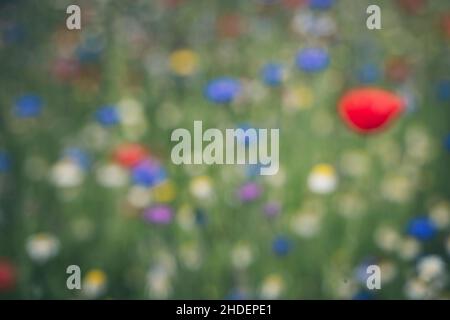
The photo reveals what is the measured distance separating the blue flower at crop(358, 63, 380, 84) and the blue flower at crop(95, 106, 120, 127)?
493 millimetres

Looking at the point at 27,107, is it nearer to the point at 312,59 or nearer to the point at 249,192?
the point at 249,192

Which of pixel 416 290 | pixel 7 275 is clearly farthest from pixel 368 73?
pixel 7 275

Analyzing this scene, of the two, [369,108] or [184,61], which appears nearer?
[369,108]

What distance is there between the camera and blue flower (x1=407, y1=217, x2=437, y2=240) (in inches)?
57.6

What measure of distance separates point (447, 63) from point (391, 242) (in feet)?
1.23

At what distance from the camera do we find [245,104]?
4.82 ft

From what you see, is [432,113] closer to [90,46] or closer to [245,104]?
[245,104]

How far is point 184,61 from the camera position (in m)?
1.48

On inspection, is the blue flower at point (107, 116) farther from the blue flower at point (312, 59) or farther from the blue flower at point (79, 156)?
the blue flower at point (312, 59)

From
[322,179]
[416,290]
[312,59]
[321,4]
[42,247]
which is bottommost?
[416,290]

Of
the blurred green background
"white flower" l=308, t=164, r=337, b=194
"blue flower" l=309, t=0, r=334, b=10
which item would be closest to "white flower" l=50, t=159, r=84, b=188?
the blurred green background

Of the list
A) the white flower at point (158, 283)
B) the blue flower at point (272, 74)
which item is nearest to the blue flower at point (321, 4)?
the blue flower at point (272, 74)

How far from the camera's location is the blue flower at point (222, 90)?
57.6 inches

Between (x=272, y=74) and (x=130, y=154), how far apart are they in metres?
0.33
